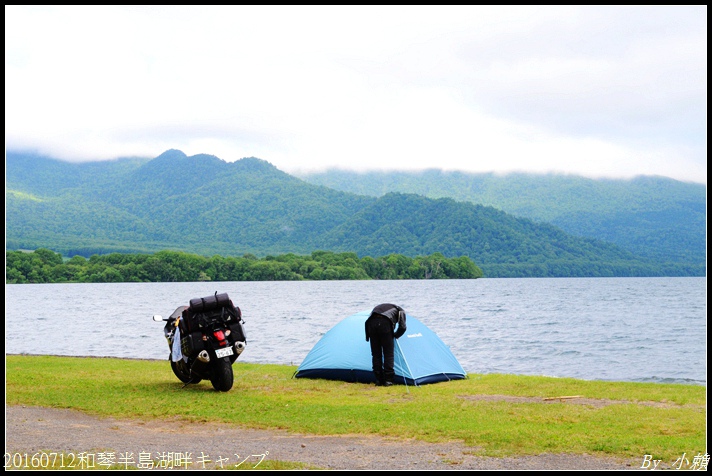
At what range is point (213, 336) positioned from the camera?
52.5 ft

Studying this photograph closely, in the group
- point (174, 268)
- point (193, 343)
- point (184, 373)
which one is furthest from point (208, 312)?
point (174, 268)

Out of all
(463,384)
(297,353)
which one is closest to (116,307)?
(297,353)

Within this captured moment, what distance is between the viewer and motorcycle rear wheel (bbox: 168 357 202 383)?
1720 centimetres

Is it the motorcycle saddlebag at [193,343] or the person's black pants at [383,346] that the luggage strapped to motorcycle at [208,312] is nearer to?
the motorcycle saddlebag at [193,343]

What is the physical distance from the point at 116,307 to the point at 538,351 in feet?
157

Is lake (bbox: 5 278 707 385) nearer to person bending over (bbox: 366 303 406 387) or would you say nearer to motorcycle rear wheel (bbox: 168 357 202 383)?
person bending over (bbox: 366 303 406 387)

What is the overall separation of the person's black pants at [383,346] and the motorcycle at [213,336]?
10.6 feet

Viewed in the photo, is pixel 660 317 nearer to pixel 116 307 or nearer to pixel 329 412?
pixel 116 307

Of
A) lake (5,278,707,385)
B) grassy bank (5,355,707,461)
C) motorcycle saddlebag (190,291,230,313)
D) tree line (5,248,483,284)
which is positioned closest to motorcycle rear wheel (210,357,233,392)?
grassy bank (5,355,707,461)

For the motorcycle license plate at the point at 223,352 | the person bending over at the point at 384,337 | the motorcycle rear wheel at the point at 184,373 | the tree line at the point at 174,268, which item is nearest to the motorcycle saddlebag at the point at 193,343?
the motorcycle license plate at the point at 223,352

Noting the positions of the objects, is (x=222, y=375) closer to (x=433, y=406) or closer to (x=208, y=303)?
(x=208, y=303)

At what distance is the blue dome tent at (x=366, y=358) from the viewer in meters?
18.4

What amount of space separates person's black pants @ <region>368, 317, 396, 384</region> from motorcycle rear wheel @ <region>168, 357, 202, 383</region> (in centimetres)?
388

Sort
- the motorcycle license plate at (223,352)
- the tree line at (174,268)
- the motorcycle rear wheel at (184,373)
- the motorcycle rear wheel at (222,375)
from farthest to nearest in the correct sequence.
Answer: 1. the tree line at (174,268)
2. the motorcycle rear wheel at (184,373)
3. the motorcycle rear wheel at (222,375)
4. the motorcycle license plate at (223,352)
